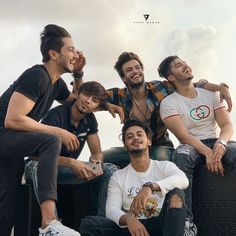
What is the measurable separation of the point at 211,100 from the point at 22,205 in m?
2.12

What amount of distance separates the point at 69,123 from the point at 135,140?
67cm

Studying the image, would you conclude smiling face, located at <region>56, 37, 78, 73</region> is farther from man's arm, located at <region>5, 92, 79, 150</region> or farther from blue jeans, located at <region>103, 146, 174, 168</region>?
blue jeans, located at <region>103, 146, 174, 168</region>

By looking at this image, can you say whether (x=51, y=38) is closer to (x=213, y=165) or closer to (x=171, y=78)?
(x=171, y=78)

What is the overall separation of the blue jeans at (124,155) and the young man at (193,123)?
26 centimetres

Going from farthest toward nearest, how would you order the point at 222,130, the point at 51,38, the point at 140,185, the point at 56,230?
the point at 222,130 → the point at 51,38 → the point at 140,185 → the point at 56,230

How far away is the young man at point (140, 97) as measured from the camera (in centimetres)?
463

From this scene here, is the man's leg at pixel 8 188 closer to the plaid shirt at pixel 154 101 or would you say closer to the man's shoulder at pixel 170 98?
the plaid shirt at pixel 154 101

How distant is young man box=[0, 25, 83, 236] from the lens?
2906mm

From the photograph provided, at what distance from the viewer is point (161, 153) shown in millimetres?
4242

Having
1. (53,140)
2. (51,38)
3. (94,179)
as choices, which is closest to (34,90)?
(53,140)

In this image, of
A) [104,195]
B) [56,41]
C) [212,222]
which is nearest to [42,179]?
[104,195]

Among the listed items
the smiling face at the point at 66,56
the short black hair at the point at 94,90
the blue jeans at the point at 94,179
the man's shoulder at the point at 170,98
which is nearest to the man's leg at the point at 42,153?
the blue jeans at the point at 94,179

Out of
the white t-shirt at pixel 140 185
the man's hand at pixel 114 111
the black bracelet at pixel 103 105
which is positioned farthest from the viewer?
the man's hand at pixel 114 111

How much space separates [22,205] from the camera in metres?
3.92
